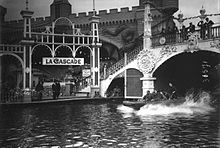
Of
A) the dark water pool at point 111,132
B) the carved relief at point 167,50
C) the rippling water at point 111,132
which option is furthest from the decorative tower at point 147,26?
the dark water pool at point 111,132

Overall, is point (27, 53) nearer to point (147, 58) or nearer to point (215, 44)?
point (147, 58)

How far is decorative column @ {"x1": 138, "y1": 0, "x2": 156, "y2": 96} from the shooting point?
22.2 meters

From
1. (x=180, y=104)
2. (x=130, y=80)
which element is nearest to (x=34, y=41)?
(x=130, y=80)

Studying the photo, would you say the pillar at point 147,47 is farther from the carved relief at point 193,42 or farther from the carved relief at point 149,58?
the carved relief at point 193,42

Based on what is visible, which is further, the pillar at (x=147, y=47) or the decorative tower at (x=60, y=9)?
the decorative tower at (x=60, y=9)

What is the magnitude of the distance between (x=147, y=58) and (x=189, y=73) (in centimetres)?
476

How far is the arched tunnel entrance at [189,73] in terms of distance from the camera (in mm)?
22625

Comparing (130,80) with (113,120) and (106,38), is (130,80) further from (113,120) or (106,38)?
(106,38)

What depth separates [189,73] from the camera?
25.2m

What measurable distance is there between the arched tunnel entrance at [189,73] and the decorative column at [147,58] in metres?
1.18

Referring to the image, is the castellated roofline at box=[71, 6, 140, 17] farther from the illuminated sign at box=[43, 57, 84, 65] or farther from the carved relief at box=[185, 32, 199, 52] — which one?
the carved relief at box=[185, 32, 199, 52]

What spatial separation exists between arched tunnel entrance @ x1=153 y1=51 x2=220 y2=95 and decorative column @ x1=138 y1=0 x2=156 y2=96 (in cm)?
118

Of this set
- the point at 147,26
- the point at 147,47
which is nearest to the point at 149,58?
the point at 147,47

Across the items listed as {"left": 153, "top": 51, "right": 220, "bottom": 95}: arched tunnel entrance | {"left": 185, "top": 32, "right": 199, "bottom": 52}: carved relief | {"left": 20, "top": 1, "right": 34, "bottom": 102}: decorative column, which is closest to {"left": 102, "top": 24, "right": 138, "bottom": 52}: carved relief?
{"left": 153, "top": 51, "right": 220, "bottom": 95}: arched tunnel entrance
